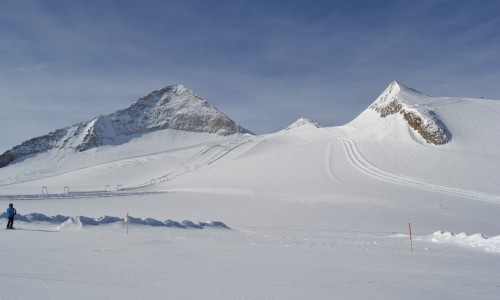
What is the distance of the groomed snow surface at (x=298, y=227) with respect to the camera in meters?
7.32

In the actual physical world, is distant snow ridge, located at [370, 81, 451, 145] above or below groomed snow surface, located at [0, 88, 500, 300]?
above

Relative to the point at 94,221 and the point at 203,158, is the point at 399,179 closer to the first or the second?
the point at 94,221

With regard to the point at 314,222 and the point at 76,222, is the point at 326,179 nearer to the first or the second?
the point at 314,222

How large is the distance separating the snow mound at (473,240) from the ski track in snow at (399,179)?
1515 cm

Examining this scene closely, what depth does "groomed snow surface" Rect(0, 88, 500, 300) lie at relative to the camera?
7.32m

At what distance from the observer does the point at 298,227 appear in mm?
20062

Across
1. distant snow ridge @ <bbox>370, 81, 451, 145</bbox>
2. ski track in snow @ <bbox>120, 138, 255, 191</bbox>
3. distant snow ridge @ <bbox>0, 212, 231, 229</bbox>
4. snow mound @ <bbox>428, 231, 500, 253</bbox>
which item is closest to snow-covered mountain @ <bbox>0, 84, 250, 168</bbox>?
ski track in snow @ <bbox>120, 138, 255, 191</bbox>

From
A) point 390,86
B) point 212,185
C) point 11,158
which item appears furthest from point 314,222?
point 11,158

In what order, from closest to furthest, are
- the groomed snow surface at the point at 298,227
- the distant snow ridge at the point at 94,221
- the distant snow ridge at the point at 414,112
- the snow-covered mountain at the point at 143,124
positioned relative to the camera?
1. the groomed snow surface at the point at 298,227
2. the distant snow ridge at the point at 94,221
3. the distant snow ridge at the point at 414,112
4. the snow-covered mountain at the point at 143,124

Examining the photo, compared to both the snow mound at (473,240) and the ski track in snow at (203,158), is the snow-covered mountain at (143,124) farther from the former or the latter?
the snow mound at (473,240)

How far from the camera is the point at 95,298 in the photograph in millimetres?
6012

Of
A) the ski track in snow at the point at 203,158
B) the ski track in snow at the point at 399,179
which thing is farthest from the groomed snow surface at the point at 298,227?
the ski track in snow at the point at 203,158

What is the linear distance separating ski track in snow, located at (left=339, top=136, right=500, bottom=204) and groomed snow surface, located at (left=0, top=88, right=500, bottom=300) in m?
0.20

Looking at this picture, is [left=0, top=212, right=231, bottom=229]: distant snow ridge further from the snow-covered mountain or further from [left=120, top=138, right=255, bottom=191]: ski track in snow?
the snow-covered mountain
